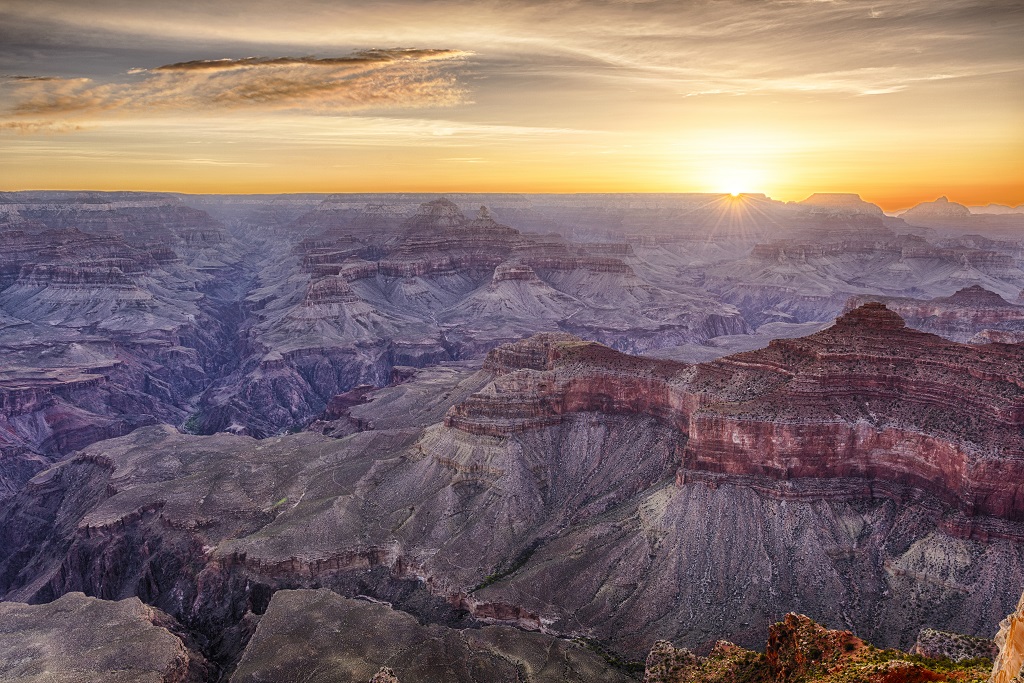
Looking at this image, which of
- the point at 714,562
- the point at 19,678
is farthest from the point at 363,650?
the point at 714,562

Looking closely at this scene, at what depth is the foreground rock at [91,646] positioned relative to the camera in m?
55.8

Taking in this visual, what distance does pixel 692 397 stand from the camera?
79375mm

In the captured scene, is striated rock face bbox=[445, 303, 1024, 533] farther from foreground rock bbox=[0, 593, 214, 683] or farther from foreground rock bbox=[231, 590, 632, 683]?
foreground rock bbox=[0, 593, 214, 683]

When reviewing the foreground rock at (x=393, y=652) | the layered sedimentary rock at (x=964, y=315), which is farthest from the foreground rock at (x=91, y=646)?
the layered sedimentary rock at (x=964, y=315)

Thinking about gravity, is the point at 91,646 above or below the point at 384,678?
below

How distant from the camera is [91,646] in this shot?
194 ft

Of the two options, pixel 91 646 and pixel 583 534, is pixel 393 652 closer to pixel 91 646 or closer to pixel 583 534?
pixel 91 646

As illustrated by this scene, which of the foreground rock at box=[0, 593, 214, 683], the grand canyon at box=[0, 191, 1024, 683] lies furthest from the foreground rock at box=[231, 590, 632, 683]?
the foreground rock at box=[0, 593, 214, 683]

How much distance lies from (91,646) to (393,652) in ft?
79.6

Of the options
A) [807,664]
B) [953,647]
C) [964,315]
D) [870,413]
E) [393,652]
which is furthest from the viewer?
[964,315]

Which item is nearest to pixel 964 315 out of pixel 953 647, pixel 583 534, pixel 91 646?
pixel 583 534

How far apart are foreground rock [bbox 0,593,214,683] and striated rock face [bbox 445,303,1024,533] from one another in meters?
48.0

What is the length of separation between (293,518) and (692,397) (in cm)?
4560

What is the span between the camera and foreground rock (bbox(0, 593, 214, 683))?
5578 cm
